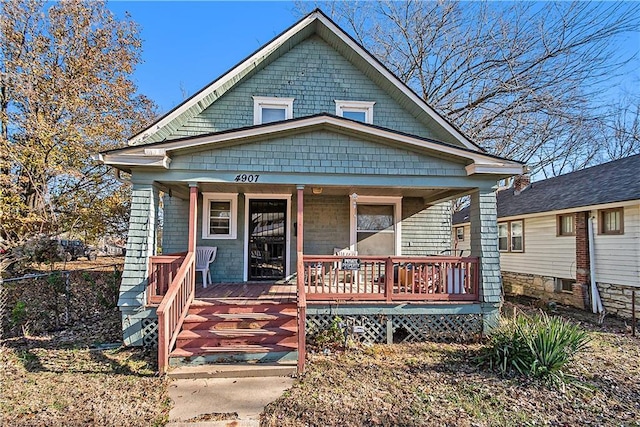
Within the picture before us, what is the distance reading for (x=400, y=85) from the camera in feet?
27.6

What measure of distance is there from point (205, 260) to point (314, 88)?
526 cm

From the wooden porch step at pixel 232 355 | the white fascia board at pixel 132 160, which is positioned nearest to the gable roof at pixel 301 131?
the white fascia board at pixel 132 160

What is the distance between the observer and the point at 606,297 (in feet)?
30.2

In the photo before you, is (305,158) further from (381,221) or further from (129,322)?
(129,322)

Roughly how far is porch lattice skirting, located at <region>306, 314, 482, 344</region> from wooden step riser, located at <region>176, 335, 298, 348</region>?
2.91ft

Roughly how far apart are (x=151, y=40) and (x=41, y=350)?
13.6 meters

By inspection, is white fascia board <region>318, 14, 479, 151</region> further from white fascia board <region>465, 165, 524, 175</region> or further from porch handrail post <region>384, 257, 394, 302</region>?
porch handrail post <region>384, 257, 394, 302</region>

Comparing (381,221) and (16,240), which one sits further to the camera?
(16,240)

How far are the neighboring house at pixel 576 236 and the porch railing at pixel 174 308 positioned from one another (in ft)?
34.3

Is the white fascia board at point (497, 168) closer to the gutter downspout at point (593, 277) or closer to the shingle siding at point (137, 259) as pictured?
the gutter downspout at point (593, 277)

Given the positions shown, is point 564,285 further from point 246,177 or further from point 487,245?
point 246,177

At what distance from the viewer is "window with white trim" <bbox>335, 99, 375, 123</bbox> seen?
874cm

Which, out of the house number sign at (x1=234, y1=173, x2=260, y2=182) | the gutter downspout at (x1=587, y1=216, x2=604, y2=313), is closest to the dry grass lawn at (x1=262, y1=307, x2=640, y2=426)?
the house number sign at (x1=234, y1=173, x2=260, y2=182)

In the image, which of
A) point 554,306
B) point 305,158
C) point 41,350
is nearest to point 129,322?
point 41,350
